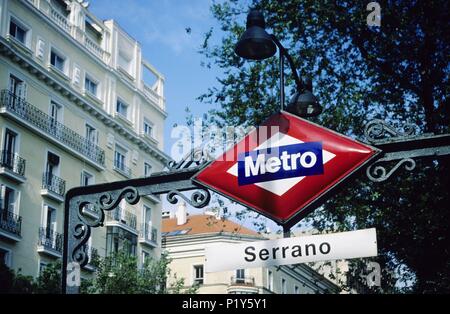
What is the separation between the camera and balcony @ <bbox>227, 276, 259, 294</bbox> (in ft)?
171

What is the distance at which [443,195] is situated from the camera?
1385 centimetres

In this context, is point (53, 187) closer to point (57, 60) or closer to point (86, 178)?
point (86, 178)

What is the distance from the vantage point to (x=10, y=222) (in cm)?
3120

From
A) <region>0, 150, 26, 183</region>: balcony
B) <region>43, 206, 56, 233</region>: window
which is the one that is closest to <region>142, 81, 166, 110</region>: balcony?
<region>43, 206, 56, 233</region>: window

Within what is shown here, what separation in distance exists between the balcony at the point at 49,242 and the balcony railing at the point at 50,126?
4721mm

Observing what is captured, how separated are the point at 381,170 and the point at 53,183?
31.0 meters

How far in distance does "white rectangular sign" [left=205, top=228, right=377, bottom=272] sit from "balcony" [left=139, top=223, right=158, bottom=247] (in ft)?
123

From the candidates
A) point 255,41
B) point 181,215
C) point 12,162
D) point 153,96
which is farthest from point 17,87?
point 181,215

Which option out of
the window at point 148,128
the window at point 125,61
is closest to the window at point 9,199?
the window at point 148,128

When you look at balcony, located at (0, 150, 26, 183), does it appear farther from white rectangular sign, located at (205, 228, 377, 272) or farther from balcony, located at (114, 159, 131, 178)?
white rectangular sign, located at (205, 228, 377, 272)

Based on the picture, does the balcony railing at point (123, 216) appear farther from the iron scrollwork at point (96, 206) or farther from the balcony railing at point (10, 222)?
the iron scrollwork at point (96, 206)
